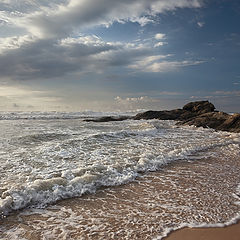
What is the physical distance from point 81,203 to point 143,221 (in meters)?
1.41

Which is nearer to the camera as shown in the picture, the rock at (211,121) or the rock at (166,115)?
the rock at (211,121)

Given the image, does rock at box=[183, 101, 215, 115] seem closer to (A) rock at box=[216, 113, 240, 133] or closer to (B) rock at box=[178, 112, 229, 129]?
(B) rock at box=[178, 112, 229, 129]

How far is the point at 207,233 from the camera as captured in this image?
136 inches

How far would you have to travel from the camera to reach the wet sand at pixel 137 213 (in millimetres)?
3453

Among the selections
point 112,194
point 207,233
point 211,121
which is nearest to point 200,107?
point 211,121

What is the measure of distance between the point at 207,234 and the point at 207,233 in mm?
30

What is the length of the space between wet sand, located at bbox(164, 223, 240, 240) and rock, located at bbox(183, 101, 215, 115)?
29531 mm

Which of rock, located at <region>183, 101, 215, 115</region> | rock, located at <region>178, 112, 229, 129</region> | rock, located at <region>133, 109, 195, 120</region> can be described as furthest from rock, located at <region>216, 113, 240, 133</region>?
rock, located at <region>133, 109, 195, 120</region>

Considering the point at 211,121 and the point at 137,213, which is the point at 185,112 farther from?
the point at 137,213

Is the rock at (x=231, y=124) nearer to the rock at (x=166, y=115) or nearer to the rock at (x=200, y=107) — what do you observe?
the rock at (x=200, y=107)

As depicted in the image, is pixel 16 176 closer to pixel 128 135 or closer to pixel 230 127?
pixel 128 135

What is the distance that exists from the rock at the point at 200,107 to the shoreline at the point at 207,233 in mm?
29504

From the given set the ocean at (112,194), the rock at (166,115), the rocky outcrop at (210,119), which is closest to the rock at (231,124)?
the rocky outcrop at (210,119)

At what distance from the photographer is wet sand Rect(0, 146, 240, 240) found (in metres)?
3.45
